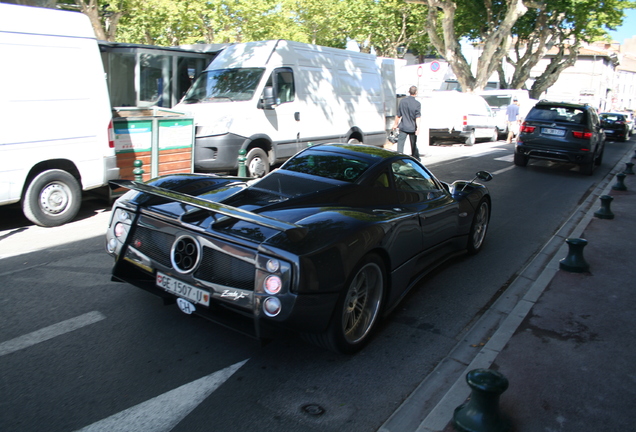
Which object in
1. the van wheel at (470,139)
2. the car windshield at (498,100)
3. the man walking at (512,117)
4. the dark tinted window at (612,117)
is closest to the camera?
the van wheel at (470,139)

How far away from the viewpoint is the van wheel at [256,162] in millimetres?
11195

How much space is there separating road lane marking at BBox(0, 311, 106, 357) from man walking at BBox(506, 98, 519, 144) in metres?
21.3

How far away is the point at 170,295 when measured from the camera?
3799 mm

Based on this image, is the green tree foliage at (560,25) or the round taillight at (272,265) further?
the green tree foliage at (560,25)

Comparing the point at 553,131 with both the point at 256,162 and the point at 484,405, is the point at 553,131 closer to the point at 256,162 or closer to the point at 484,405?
the point at 256,162

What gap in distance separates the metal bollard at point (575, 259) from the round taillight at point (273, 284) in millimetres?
4002

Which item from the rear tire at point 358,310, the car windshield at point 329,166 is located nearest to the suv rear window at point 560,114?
the car windshield at point 329,166

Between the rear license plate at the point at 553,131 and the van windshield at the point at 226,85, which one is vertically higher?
the van windshield at the point at 226,85

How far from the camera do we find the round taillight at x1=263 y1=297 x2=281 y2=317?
338cm

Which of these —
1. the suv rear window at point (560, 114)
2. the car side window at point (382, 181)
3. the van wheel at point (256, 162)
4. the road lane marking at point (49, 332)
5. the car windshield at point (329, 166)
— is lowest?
the road lane marking at point (49, 332)

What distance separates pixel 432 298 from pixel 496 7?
34178mm

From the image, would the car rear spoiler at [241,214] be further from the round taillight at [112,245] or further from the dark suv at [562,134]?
the dark suv at [562,134]

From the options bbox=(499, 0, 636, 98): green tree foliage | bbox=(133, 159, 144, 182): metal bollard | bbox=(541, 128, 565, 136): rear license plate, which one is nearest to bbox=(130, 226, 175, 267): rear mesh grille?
bbox=(133, 159, 144, 182): metal bollard

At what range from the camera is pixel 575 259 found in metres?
6.09
